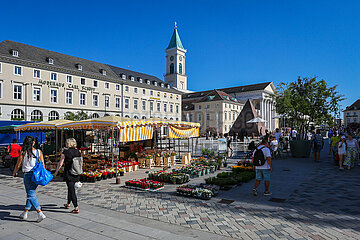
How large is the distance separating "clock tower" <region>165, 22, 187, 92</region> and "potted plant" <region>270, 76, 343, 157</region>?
80819 millimetres

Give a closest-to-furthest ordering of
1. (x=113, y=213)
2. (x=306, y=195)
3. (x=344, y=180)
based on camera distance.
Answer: (x=113, y=213), (x=306, y=195), (x=344, y=180)

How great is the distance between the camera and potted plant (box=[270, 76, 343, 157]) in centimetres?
1731

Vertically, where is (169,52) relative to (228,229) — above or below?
above

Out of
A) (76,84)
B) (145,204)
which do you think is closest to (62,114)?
(76,84)

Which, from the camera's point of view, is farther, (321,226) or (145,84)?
(145,84)

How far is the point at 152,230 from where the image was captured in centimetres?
485

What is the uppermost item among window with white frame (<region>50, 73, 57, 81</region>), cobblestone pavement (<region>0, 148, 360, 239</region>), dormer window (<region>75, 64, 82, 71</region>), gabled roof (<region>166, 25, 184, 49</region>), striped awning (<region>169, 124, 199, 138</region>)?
gabled roof (<region>166, 25, 184, 49</region>)

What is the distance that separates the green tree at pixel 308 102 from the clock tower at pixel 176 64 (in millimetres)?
80784

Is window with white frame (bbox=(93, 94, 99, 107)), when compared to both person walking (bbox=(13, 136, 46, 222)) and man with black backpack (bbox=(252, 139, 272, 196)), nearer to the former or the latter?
person walking (bbox=(13, 136, 46, 222))

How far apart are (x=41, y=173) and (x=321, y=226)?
6.02 metres

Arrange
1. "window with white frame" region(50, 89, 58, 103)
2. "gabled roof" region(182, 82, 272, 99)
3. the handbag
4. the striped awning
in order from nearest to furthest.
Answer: the handbag < the striped awning < "window with white frame" region(50, 89, 58, 103) < "gabled roof" region(182, 82, 272, 99)

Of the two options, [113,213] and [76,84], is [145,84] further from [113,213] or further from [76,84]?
[113,213]

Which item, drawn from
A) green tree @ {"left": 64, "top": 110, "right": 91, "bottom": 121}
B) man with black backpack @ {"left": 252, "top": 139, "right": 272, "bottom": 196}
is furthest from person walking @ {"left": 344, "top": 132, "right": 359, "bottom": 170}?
green tree @ {"left": 64, "top": 110, "right": 91, "bottom": 121}

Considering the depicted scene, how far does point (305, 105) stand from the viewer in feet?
56.7
